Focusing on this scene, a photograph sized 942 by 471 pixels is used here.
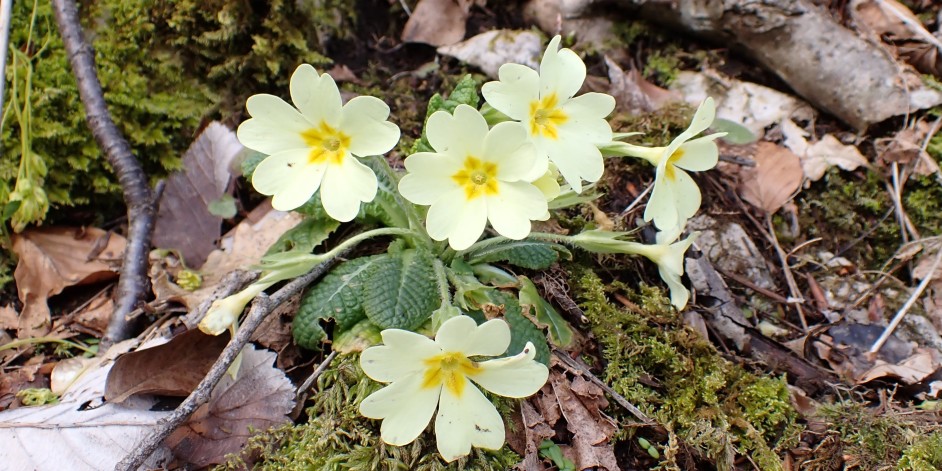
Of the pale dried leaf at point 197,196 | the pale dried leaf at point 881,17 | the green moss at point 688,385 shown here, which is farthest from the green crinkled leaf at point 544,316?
the pale dried leaf at point 881,17

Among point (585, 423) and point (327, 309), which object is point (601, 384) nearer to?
point (585, 423)

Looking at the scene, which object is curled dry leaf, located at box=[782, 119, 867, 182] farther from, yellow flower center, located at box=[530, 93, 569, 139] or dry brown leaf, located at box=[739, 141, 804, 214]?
yellow flower center, located at box=[530, 93, 569, 139]

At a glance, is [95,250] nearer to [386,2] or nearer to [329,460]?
[329,460]

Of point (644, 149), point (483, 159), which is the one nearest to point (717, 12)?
point (644, 149)

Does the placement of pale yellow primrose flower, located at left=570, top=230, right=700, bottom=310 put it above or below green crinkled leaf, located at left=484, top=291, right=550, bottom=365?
above

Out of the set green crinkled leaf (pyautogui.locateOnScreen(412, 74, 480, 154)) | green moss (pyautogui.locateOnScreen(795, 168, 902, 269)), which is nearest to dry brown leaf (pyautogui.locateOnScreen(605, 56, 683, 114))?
green moss (pyautogui.locateOnScreen(795, 168, 902, 269))

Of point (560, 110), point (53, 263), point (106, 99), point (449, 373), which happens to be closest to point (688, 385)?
point (449, 373)
